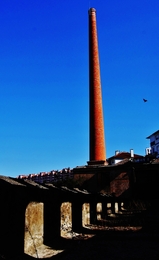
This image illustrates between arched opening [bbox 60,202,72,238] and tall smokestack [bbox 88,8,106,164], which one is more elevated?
tall smokestack [bbox 88,8,106,164]

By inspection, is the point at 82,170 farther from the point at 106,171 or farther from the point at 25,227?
the point at 25,227

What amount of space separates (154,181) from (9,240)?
20.8 metres

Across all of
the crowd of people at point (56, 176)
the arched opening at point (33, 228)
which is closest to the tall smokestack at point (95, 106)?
the crowd of people at point (56, 176)

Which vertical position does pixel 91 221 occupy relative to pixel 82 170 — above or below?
below

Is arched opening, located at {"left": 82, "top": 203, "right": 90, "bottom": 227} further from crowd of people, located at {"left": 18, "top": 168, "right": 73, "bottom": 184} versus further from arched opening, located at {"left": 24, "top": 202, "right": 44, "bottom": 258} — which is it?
crowd of people, located at {"left": 18, "top": 168, "right": 73, "bottom": 184}

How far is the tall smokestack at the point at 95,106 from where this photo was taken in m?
26.9

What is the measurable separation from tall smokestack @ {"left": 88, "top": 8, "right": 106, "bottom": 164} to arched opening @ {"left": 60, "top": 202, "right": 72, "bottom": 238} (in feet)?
59.8

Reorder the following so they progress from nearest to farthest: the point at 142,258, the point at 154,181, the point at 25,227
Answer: the point at 142,258 < the point at 25,227 < the point at 154,181

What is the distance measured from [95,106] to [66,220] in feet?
66.0

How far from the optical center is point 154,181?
2428 centimetres

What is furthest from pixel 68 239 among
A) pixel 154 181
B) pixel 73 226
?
pixel 154 181

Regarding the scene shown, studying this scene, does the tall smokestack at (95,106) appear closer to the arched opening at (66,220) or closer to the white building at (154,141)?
the arched opening at (66,220)

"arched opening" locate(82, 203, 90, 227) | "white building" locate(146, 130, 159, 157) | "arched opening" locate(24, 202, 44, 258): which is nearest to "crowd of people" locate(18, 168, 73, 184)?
"arched opening" locate(82, 203, 90, 227)

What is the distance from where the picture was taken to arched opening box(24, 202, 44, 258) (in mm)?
5518
